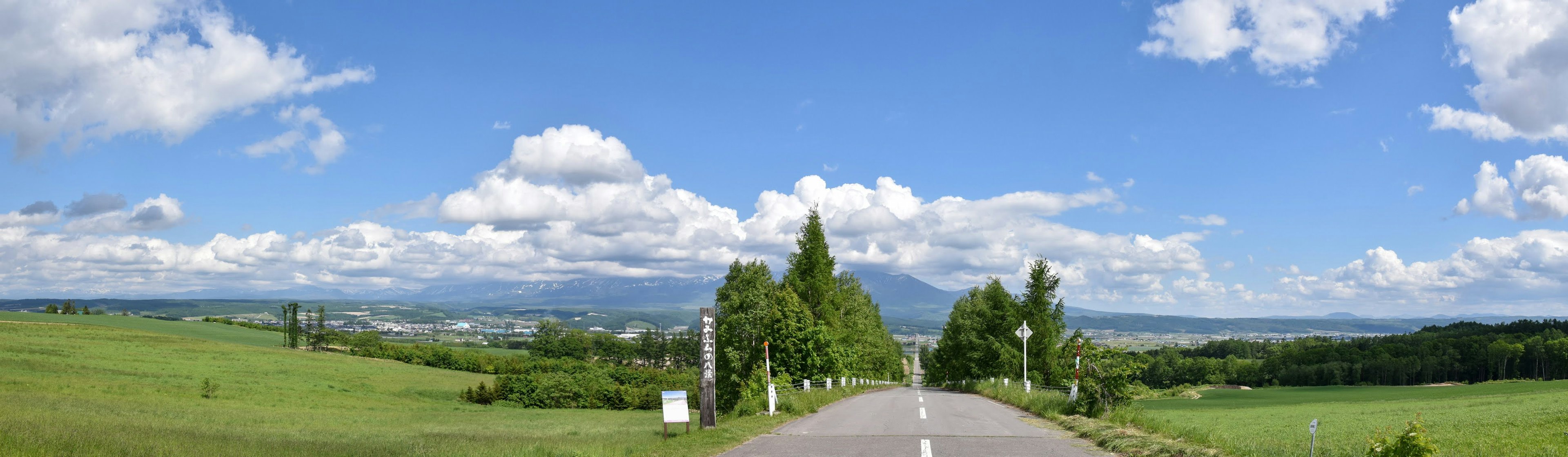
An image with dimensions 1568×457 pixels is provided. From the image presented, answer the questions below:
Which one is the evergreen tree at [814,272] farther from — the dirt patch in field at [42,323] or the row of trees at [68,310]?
the row of trees at [68,310]

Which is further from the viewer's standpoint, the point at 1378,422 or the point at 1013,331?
the point at 1013,331

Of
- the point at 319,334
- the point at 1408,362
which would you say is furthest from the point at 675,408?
the point at 319,334

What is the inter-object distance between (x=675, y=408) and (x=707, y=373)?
84.0 inches

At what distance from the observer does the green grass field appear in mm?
13234

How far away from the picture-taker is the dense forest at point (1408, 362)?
89000 millimetres

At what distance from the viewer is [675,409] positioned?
1536 centimetres

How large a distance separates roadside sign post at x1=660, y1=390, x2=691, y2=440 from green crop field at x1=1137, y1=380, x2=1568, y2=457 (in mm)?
9187

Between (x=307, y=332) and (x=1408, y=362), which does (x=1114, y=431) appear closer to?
(x=1408, y=362)

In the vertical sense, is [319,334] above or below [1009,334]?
below

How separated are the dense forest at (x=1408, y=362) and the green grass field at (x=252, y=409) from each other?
7058cm

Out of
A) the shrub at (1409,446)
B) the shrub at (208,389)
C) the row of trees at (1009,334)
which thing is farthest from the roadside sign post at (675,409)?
the shrub at (208,389)

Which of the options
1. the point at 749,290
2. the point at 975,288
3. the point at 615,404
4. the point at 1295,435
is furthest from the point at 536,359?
the point at 1295,435

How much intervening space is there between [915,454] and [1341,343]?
135 meters

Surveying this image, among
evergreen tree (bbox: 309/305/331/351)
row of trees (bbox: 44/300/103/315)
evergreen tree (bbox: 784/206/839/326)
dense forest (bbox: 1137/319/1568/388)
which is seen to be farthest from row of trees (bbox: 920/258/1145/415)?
row of trees (bbox: 44/300/103/315)
